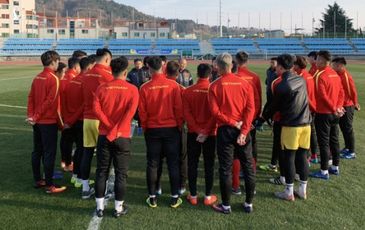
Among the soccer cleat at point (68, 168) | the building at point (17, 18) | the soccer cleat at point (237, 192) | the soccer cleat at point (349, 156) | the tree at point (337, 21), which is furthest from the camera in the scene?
the building at point (17, 18)

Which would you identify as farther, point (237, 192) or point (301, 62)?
point (301, 62)

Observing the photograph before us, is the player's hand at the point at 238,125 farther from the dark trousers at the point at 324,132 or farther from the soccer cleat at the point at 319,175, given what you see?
the soccer cleat at the point at 319,175

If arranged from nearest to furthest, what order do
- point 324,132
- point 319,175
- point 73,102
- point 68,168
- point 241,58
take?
1. point 241,58
2. point 73,102
3. point 324,132
4. point 319,175
5. point 68,168

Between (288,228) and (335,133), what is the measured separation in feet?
9.22

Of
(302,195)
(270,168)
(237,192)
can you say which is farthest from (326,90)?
(237,192)

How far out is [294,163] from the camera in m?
5.66

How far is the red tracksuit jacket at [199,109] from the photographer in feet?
17.2

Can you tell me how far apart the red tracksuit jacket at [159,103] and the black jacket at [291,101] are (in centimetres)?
151

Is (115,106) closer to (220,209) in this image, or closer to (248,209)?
(220,209)

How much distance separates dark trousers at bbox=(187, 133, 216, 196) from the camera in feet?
17.6

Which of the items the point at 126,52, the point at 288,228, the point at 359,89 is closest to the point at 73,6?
the point at 126,52

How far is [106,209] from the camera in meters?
5.19

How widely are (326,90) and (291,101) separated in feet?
4.68

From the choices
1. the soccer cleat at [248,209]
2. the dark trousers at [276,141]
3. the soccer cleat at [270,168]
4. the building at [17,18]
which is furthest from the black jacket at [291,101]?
the building at [17,18]
